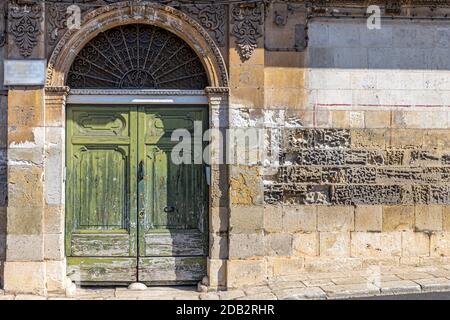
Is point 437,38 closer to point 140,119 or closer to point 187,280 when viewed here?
point 140,119

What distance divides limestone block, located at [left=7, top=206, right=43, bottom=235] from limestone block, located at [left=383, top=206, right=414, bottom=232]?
425cm

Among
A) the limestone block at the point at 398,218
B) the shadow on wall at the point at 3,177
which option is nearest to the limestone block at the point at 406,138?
the limestone block at the point at 398,218

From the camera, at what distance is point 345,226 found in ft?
23.3

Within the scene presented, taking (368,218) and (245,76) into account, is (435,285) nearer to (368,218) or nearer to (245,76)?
(368,218)

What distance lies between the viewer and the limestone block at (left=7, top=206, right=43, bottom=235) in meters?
6.68

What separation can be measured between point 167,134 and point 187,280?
1.85 metres

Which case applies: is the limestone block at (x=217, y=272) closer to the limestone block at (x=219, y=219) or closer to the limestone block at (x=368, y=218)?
the limestone block at (x=219, y=219)

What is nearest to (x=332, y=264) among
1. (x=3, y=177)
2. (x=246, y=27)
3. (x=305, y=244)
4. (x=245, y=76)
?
(x=305, y=244)

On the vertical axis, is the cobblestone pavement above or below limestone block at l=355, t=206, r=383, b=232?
below

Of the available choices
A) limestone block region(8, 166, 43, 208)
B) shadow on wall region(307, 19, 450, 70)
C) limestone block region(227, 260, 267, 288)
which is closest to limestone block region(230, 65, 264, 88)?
shadow on wall region(307, 19, 450, 70)

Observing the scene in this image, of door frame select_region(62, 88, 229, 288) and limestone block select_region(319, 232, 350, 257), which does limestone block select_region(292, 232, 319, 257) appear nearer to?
limestone block select_region(319, 232, 350, 257)

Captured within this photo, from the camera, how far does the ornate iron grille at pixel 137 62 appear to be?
701 cm

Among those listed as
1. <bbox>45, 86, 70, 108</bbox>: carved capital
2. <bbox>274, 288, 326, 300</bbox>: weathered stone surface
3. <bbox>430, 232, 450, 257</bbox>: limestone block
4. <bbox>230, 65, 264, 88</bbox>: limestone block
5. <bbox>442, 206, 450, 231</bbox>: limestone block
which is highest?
<bbox>230, 65, 264, 88</bbox>: limestone block

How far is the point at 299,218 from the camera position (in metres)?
7.04
